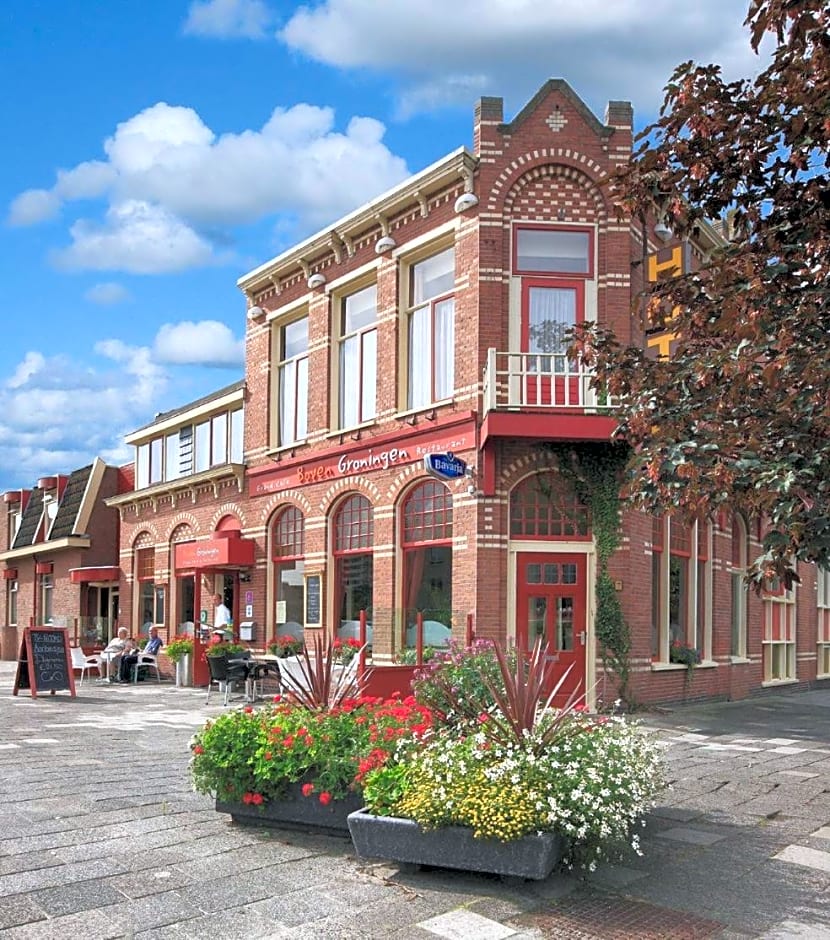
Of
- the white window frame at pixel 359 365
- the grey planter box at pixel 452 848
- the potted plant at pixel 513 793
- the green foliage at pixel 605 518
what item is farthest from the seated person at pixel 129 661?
the grey planter box at pixel 452 848

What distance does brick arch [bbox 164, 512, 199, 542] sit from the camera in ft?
80.4

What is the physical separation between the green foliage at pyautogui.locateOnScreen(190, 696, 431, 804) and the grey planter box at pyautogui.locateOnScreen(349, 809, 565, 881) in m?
0.47

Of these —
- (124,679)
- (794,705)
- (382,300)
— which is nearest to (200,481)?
(124,679)

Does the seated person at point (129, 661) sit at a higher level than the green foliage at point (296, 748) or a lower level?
lower

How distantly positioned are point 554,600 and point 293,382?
26.6 ft

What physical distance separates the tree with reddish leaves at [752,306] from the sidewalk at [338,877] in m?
1.95

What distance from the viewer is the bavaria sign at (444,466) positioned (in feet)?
50.3

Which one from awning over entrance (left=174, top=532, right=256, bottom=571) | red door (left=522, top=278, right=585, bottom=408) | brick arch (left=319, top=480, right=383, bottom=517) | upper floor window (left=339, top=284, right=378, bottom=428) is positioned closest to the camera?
red door (left=522, top=278, right=585, bottom=408)

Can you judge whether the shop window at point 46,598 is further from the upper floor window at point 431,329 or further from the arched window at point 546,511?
the arched window at point 546,511

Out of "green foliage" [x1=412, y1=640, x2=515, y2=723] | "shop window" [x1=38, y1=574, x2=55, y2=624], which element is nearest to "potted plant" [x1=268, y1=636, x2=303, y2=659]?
"green foliage" [x1=412, y1=640, x2=515, y2=723]

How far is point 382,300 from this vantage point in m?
18.4

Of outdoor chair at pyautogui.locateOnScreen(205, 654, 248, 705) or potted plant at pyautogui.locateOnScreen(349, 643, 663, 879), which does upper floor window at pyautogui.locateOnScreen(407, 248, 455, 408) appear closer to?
outdoor chair at pyautogui.locateOnScreen(205, 654, 248, 705)

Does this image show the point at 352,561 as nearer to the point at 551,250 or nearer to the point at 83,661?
the point at 551,250

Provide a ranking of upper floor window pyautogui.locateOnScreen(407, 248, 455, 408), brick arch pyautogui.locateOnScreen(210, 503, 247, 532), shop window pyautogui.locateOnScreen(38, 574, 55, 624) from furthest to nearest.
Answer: shop window pyautogui.locateOnScreen(38, 574, 55, 624), brick arch pyautogui.locateOnScreen(210, 503, 247, 532), upper floor window pyautogui.locateOnScreen(407, 248, 455, 408)
